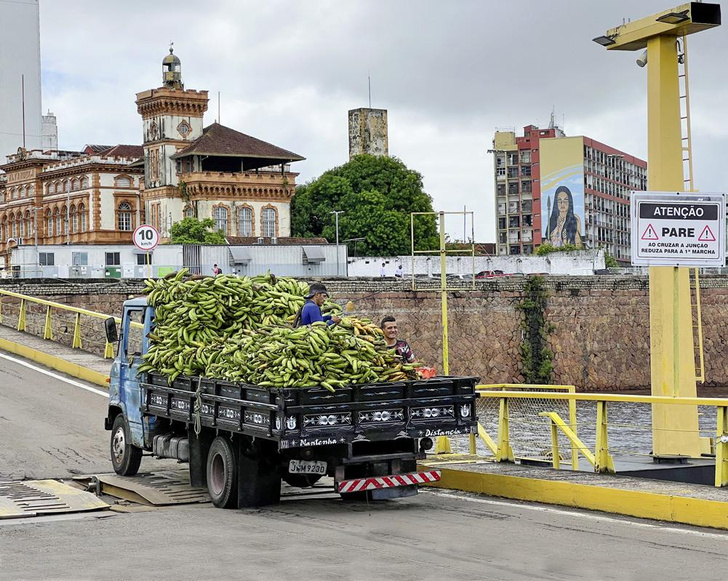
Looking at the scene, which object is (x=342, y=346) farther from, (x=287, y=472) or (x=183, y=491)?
(x=183, y=491)

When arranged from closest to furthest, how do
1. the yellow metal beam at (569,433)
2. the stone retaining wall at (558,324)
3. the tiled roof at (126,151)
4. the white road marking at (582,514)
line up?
the white road marking at (582,514)
the yellow metal beam at (569,433)
the stone retaining wall at (558,324)
the tiled roof at (126,151)

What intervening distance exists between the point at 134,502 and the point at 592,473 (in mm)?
5344

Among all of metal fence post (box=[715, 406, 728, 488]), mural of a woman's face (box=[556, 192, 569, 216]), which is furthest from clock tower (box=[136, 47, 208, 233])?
metal fence post (box=[715, 406, 728, 488])

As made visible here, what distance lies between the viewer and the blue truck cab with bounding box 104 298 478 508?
41.3ft

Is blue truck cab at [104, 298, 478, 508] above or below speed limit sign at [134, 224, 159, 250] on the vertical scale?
below

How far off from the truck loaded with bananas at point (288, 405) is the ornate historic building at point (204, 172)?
298 feet

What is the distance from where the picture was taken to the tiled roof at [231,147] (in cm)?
10825

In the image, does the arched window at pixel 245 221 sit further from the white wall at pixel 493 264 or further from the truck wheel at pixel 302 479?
the truck wheel at pixel 302 479

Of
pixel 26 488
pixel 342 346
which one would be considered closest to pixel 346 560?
pixel 342 346

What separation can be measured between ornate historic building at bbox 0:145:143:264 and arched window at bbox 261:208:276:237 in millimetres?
14086

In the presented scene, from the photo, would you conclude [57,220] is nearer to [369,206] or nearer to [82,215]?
[82,215]

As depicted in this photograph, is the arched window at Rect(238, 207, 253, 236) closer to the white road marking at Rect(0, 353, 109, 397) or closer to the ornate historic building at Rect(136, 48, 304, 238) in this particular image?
the ornate historic building at Rect(136, 48, 304, 238)

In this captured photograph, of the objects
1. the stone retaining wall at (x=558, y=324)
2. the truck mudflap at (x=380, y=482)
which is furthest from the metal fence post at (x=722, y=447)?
the stone retaining wall at (x=558, y=324)

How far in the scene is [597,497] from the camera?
13.0 m
